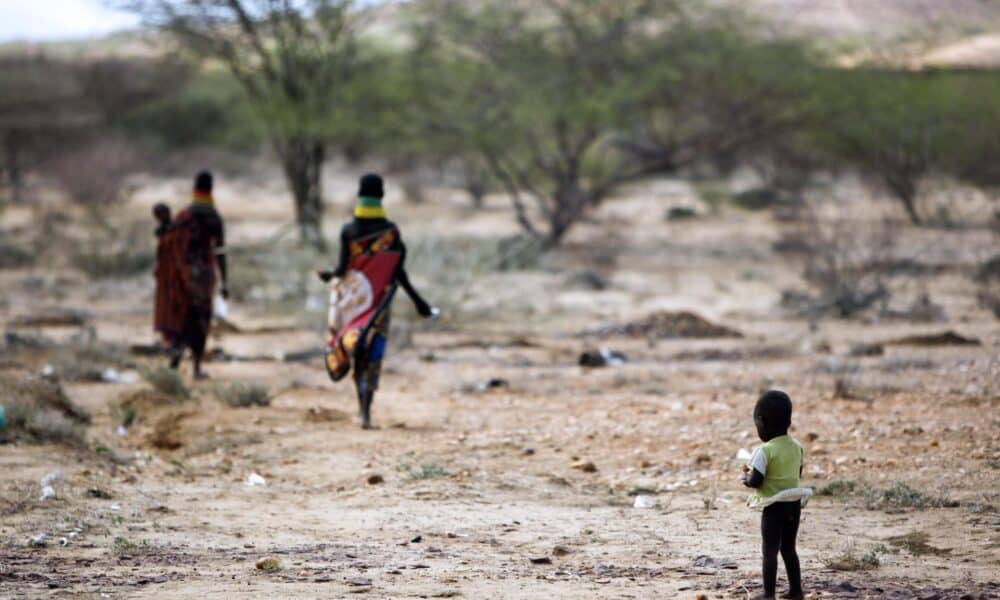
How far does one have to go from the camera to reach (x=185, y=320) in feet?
32.1

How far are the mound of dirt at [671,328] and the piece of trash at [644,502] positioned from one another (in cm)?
637

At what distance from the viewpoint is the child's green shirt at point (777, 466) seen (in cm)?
432

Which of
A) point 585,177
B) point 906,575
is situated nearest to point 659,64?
point 585,177

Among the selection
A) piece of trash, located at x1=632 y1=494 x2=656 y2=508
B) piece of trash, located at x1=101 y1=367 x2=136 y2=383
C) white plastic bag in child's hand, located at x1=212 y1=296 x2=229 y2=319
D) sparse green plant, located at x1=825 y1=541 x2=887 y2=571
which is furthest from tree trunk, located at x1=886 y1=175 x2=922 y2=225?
sparse green plant, located at x1=825 y1=541 x2=887 y2=571

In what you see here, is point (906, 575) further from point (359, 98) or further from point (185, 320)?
point (359, 98)

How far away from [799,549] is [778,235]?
19.4 metres

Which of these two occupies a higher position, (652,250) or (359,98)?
(359,98)

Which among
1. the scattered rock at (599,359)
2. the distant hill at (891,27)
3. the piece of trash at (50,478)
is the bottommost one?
the piece of trash at (50,478)

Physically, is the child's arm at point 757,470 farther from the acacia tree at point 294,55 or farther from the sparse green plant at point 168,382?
the acacia tree at point 294,55

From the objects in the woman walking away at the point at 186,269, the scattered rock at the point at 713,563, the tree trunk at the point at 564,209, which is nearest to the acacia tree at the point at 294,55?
the tree trunk at the point at 564,209

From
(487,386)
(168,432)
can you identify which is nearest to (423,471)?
(168,432)

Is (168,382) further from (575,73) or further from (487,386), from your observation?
(575,73)

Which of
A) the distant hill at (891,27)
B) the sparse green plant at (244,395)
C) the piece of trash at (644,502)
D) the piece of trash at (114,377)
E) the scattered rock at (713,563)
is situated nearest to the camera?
the scattered rock at (713,563)

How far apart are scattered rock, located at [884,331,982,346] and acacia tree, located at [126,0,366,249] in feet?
34.7
